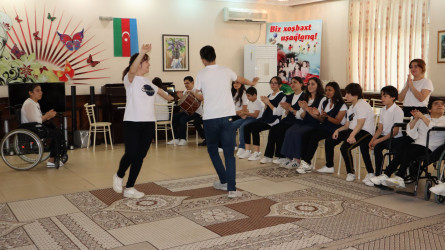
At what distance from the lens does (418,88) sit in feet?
19.1

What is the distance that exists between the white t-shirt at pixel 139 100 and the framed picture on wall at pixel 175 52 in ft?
16.7

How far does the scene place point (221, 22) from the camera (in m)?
10.3

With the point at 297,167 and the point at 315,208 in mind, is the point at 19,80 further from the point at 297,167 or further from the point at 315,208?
the point at 315,208

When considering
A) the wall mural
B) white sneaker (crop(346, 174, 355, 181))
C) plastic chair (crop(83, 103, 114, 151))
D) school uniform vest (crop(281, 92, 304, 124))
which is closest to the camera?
white sneaker (crop(346, 174, 355, 181))

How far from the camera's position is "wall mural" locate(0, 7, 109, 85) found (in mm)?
8016

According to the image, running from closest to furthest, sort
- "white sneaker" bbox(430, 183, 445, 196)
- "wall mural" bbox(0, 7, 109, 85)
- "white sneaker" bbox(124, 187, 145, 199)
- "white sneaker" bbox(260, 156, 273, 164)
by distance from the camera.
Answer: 1. "white sneaker" bbox(430, 183, 445, 196)
2. "white sneaker" bbox(124, 187, 145, 199)
3. "white sneaker" bbox(260, 156, 273, 164)
4. "wall mural" bbox(0, 7, 109, 85)

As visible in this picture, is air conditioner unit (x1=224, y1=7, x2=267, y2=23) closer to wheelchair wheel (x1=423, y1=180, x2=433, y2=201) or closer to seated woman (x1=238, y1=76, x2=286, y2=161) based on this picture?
seated woman (x1=238, y1=76, x2=286, y2=161)

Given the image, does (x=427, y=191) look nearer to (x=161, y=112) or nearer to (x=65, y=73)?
(x=161, y=112)

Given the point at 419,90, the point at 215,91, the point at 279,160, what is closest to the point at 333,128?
the point at 279,160

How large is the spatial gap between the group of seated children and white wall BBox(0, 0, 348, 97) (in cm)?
299

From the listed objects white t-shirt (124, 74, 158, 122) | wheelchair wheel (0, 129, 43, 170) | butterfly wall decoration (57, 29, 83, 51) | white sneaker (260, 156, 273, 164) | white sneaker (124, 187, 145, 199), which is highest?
butterfly wall decoration (57, 29, 83, 51)

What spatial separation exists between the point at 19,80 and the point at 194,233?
223 inches

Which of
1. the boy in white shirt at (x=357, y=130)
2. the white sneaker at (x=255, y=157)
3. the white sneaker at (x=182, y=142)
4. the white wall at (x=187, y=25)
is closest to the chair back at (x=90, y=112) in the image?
the white wall at (x=187, y=25)

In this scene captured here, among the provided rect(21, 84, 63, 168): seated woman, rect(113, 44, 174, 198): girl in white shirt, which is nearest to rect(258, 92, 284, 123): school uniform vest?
rect(113, 44, 174, 198): girl in white shirt
